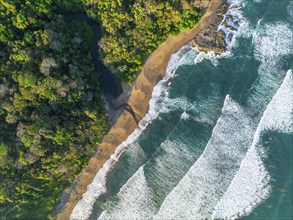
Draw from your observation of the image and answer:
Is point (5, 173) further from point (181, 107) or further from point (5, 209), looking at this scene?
point (181, 107)

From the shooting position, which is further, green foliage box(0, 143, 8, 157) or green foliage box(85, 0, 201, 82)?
green foliage box(85, 0, 201, 82)

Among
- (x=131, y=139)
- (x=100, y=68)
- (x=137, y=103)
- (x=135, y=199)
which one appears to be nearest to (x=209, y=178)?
(x=135, y=199)

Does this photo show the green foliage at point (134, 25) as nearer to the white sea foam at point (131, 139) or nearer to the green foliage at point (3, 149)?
the white sea foam at point (131, 139)

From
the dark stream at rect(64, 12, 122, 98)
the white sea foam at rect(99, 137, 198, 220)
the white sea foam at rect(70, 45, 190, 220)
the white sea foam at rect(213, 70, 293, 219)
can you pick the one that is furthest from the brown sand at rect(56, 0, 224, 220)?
the white sea foam at rect(213, 70, 293, 219)

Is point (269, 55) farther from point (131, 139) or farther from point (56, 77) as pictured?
point (56, 77)

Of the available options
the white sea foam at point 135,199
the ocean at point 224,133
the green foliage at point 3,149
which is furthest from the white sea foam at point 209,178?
the green foliage at point 3,149

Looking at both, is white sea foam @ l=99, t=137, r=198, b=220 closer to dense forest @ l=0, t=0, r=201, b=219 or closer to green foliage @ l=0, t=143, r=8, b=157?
dense forest @ l=0, t=0, r=201, b=219
